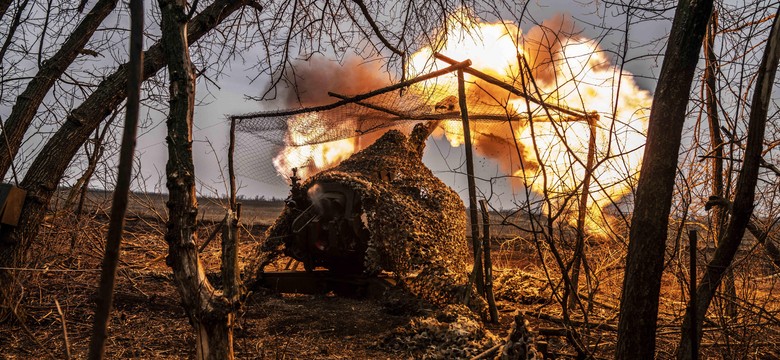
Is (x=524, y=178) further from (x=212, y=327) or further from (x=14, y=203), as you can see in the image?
(x=14, y=203)

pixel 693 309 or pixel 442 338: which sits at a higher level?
pixel 693 309

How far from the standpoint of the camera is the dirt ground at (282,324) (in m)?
4.35

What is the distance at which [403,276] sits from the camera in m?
6.19

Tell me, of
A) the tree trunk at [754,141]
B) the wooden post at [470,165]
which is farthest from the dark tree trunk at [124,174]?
the wooden post at [470,165]

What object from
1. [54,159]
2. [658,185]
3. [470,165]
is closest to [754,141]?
[658,185]

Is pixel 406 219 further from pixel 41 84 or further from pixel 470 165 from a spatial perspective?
pixel 41 84

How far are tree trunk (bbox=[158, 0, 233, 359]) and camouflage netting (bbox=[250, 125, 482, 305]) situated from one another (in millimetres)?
3262

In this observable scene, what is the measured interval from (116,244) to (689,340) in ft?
9.72

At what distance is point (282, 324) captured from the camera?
5512mm

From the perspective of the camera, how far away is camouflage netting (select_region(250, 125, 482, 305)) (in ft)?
20.3

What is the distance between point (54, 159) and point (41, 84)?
33.7 inches

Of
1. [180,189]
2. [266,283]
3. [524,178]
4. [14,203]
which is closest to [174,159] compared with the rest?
[180,189]

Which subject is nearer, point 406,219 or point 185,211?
point 185,211

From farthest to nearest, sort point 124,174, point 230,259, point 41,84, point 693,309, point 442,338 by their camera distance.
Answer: point 41,84 → point 442,338 → point 230,259 → point 693,309 → point 124,174
